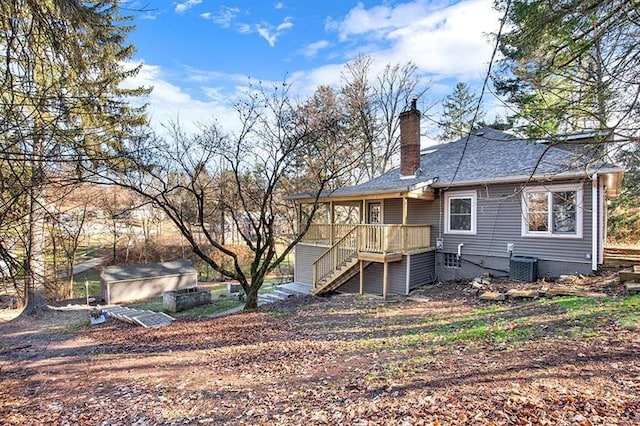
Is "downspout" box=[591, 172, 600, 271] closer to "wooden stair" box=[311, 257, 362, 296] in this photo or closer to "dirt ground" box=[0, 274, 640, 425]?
"dirt ground" box=[0, 274, 640, 425]

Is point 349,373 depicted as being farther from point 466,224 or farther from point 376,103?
point 376,103

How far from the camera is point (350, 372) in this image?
4656mm

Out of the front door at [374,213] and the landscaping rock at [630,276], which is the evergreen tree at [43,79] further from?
the front door at [374,213]

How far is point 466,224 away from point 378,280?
351 centimetres

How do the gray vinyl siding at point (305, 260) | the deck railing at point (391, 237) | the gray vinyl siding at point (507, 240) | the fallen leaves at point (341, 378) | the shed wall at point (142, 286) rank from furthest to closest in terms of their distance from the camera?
the shed wall at point (142, 286)
the gray vinyl siding at point (305, 260)
the deck railing at point (391, 237)
the gray vinyl siding at point (507, 240)
the fallen leaves at point (341, 378)

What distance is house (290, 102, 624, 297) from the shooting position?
9.30m

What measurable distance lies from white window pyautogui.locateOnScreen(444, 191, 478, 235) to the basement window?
79 centimetres

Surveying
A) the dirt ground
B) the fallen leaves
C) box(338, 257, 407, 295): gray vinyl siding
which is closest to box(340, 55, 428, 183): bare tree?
box(338, 257, 407, 295): gray vinyl siding

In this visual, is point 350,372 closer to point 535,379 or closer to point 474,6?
point 535,379

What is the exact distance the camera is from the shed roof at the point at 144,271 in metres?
17.4

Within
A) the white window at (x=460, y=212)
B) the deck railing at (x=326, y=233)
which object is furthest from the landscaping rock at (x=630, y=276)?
the deck railing at (x=326, y=233)

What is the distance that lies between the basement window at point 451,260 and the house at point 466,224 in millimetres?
34

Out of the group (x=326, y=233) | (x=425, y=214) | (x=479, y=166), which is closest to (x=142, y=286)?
(x=326, y=233)

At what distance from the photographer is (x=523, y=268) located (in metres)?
9.77
